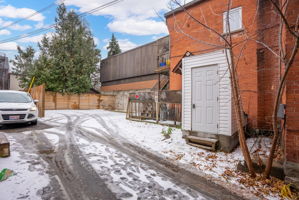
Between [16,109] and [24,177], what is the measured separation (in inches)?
183

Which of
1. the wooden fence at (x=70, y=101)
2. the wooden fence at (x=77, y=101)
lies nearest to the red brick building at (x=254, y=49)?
the wooden fence at (x=77, y=101)

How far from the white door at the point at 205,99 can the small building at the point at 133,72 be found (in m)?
6.97

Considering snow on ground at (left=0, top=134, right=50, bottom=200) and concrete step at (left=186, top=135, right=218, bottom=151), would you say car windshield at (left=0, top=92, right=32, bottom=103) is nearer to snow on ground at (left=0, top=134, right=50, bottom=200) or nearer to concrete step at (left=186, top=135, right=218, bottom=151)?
snow on ground at (left=0, top=134, right=50, bottom=200)

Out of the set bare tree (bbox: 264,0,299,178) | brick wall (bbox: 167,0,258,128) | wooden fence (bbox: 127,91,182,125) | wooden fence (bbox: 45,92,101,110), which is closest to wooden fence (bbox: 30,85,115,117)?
wooden fence (bbox: 45,92,101,110)

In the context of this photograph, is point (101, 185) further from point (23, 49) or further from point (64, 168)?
point (23, 49)

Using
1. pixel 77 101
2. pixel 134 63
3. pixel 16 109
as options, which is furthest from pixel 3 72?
pixel 16 109

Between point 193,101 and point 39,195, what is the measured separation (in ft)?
14.0

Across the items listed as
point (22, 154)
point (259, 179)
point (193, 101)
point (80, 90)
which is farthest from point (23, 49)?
point (259, 179)

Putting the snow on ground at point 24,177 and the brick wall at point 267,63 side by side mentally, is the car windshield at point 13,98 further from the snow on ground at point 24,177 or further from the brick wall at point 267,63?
the brick wall at point 267,63

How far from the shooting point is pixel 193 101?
476 cm

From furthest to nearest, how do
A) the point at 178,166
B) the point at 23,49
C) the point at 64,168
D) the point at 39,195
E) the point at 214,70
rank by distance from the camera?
1. the point at 23,49
2. the point at 214,70
3. the point at 178,166
4. the point at 64,168
5. the point at 39,195

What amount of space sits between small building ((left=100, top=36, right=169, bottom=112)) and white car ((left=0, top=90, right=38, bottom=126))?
27.7 ft

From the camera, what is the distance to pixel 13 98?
6.21 metres

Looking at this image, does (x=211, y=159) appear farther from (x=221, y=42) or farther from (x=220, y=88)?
(x=221, y=42)
